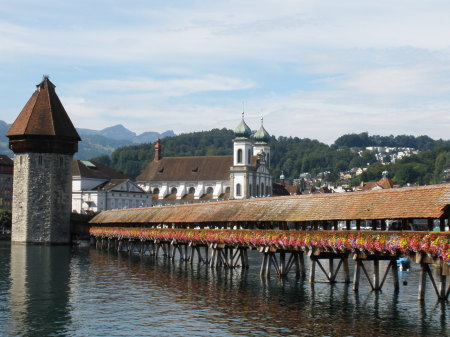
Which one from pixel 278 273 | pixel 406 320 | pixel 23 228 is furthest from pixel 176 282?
pixel 23 228

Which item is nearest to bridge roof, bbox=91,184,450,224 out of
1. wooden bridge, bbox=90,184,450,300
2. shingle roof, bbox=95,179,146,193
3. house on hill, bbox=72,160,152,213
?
wooden bridge, bbox=90,184,450,300

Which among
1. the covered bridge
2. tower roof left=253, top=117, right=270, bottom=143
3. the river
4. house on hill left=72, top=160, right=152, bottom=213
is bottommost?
the river

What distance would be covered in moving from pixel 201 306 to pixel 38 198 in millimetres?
59301

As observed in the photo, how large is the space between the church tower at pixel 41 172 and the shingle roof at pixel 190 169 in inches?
2651

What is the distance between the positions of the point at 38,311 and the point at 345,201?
51.6ft

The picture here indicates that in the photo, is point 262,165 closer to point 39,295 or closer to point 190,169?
point 190,169

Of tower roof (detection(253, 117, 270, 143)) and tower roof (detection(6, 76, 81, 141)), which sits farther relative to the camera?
tower roof (detection(253, 117, 270, 143))

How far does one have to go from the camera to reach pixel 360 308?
35188mm

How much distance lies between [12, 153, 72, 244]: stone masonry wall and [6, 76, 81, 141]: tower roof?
8.48 ft

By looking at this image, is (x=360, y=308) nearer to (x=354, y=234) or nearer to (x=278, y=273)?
(x=354, y=234)

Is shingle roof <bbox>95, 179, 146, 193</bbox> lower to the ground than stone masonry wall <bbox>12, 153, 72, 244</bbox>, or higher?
higher

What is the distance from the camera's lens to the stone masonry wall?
91375 millimetres

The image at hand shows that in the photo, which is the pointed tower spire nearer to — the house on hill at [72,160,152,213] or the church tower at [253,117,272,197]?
the house on hill at [72,160,152,213]

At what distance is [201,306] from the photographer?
3616cm
